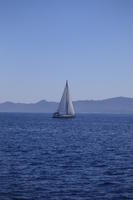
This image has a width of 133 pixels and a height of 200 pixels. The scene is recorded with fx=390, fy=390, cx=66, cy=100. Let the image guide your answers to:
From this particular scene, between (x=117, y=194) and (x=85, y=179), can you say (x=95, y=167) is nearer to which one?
(x=85, y=179)

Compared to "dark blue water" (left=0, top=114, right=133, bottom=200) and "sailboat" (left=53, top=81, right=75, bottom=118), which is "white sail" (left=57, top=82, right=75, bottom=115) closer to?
"sailboat" (left=53, top=81, right=75, bottom=118)

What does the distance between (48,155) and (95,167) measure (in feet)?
37.1

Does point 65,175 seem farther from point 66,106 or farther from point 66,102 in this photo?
point 66,106

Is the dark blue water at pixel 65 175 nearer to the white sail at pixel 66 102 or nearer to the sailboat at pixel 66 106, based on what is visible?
the white sail at pixel 66 102

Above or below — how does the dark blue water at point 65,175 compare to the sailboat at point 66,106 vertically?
below

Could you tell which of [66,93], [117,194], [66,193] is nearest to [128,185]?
[117,194]

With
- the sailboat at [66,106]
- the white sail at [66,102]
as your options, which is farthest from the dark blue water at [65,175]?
the sailboat at [66,106]

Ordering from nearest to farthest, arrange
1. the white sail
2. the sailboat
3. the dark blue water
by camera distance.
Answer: the dark blue water < the white sail < the sailboat

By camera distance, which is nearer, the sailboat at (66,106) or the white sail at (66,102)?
the white sail at (66,102)

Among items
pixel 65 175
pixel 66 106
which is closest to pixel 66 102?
pixel 66 106

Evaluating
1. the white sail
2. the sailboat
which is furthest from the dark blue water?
the sailboat

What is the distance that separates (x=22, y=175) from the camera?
A: 1454 inches

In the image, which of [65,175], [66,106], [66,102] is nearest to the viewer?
[65,175]

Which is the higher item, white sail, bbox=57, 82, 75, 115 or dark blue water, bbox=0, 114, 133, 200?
white sail, bbox=57, 82, 75, 115
